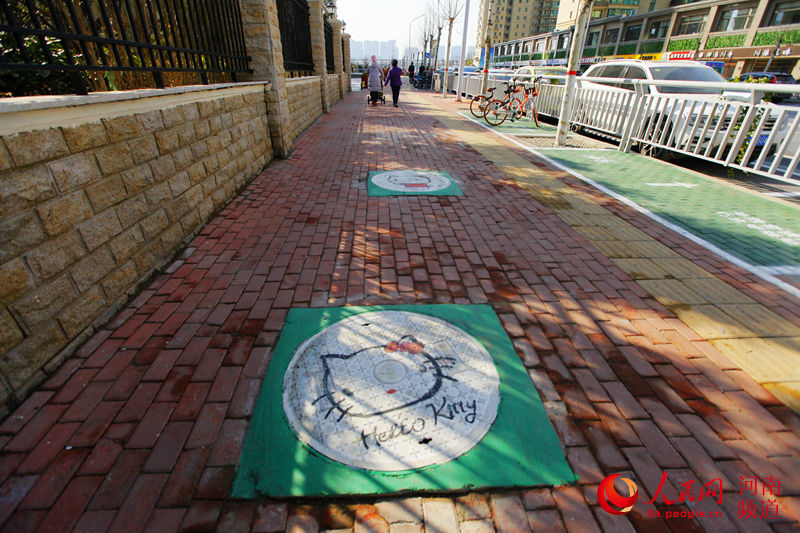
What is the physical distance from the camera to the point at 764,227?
4.80 metres

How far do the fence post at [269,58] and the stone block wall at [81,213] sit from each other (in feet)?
10.3

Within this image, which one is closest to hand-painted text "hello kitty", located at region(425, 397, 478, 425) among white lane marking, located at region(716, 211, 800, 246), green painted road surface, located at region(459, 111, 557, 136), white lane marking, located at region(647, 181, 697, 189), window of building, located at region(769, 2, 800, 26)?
white lane marking, located at region(716, 211, 800, 246)

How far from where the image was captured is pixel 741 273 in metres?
3.74

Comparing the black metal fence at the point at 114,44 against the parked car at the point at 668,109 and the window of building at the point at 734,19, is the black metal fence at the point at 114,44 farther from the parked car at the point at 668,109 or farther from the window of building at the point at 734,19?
the window of building at the point at 734,19

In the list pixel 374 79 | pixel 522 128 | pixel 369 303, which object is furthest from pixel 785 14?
pixel 369 303

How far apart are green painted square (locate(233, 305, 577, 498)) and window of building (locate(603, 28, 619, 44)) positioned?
2744 inches

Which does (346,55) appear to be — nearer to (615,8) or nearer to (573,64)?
(573,64)

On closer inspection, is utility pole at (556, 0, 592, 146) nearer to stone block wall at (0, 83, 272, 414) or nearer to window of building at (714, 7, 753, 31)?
stone block wall at (0, 83, 272, 414)

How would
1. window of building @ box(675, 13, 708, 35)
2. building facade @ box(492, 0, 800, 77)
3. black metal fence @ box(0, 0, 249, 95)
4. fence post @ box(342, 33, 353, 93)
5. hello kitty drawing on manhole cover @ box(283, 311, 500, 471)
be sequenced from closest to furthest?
hello kitty drawing on manhole cover @ box(283, 311, 500, 471)
black metal fence @ box(0, 0, 249, 95)
fence post @ box(342, 33, 353, 93)
building facade @ box(492, 0, 800, 77)
window of building @ box(675, 13, 708, 35)

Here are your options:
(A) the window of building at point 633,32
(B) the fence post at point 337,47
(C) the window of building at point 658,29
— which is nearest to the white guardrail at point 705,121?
(B) the fence post at point 337,47

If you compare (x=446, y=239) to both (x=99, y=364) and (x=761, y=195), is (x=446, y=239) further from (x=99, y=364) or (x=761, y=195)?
(x=761, y=195)

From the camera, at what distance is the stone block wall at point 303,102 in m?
9.21

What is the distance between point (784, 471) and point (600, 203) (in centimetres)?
434

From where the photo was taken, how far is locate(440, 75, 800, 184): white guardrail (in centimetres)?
582
